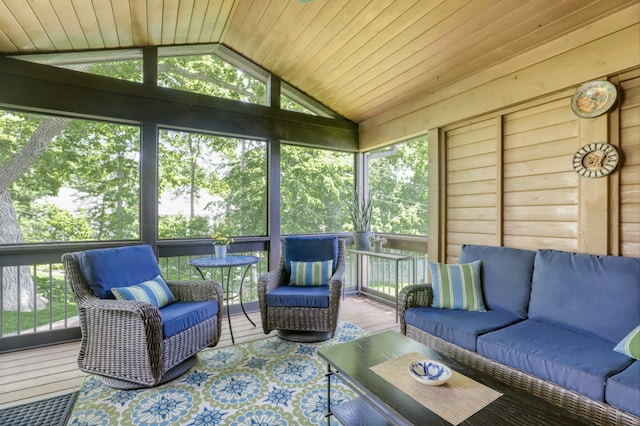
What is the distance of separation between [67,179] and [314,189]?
3.00 meters

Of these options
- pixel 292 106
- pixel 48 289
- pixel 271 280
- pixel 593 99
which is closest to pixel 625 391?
pixel 593 99

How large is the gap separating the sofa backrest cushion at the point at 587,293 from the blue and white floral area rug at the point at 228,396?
1606 mm

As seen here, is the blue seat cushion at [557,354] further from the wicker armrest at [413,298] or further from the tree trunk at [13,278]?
the tree trunk at [13,278]

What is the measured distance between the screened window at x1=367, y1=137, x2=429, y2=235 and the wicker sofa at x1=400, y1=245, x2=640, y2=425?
1.47 meters

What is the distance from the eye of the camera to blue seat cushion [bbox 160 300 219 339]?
2.29 metres

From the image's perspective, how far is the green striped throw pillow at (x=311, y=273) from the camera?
342 centimetres

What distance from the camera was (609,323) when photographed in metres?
1.95

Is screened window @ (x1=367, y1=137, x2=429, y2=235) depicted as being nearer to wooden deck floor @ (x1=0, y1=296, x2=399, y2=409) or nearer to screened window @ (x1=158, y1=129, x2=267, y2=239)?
wooden deck floor @ (x1=0, y1=296, x2=399, y2=409)

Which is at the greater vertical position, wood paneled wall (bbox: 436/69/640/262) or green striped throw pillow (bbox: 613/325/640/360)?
wood paneled wall (bbox: 436/69/640/262)

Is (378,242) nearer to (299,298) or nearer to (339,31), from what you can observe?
(299,298)

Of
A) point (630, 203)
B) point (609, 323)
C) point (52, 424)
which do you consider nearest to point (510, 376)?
point (609, 323)

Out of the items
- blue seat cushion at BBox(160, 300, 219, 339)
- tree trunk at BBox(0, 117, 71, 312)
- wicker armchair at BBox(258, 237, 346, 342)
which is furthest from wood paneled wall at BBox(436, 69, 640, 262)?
tree trunk at BBox(0, 117, 71, 312)

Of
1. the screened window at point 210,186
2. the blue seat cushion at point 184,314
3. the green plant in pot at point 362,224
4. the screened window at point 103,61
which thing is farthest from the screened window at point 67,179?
the green plant in pot at point 362,224

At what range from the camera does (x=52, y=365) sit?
2650 millimetres
